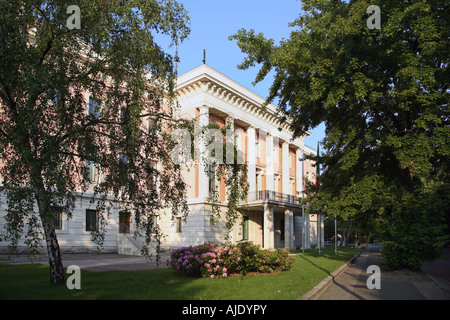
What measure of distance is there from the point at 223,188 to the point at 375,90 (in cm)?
2242

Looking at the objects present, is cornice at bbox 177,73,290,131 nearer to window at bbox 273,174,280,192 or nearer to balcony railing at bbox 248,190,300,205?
balcony railing at bbox 248,190,300,205

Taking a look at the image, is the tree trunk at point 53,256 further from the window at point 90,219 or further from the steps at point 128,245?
the steps at point 128,245

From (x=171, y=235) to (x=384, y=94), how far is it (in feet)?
80.4

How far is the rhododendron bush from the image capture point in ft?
38.6

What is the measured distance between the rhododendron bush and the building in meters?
12.6

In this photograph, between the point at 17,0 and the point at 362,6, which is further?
the point at 362,6

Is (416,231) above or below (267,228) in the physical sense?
above

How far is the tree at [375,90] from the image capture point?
1221 centimetres

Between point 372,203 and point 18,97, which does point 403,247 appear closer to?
point 372,203

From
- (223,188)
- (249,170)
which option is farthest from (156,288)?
(249,170)

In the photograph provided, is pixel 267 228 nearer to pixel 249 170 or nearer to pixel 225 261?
pixel 249 170

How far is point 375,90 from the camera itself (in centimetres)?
1361
